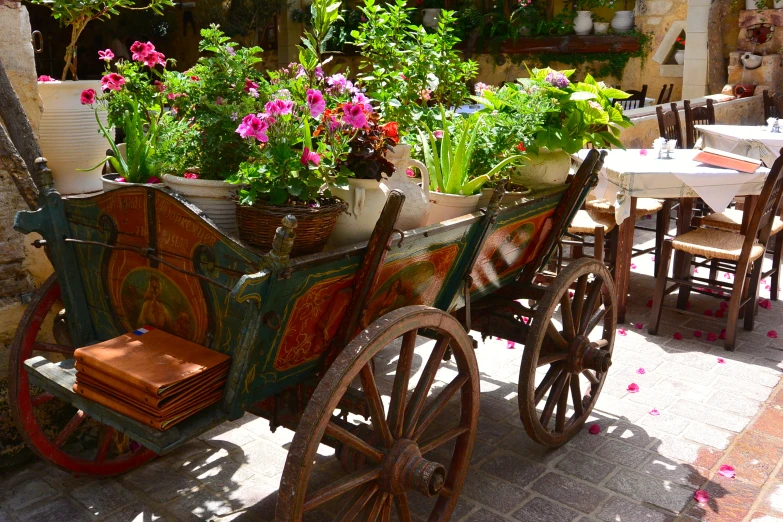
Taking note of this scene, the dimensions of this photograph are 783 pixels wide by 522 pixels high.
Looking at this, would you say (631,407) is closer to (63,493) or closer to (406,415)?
(406,415)

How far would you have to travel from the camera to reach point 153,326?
2344mm

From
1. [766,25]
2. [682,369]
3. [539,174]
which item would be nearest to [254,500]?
[539,174]

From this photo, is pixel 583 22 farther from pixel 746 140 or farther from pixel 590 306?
pixel 590 306

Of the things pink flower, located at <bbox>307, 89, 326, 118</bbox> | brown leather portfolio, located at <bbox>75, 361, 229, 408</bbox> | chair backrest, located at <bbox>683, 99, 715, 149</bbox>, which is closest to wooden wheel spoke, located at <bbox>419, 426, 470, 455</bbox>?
brown leather portfolio, located at <bbox>75, 361, 229, 408</bbox>

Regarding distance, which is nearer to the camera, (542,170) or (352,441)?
(352,441)

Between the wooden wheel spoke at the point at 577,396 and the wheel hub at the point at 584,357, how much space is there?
3.7 inches

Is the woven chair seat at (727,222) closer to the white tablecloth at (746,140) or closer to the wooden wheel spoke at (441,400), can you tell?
the white tablecloth at (746,140)

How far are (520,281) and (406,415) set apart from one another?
107 cm

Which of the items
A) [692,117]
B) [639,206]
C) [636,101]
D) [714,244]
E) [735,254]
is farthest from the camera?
[636,101]

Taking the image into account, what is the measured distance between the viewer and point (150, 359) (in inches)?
81.8

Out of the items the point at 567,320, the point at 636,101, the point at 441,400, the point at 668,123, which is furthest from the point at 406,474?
the point at 636,101

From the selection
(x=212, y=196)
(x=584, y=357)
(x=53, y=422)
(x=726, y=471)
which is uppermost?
(x=212, y=196)

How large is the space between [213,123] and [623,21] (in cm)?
1189

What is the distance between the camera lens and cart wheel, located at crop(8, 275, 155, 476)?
2.52 m
